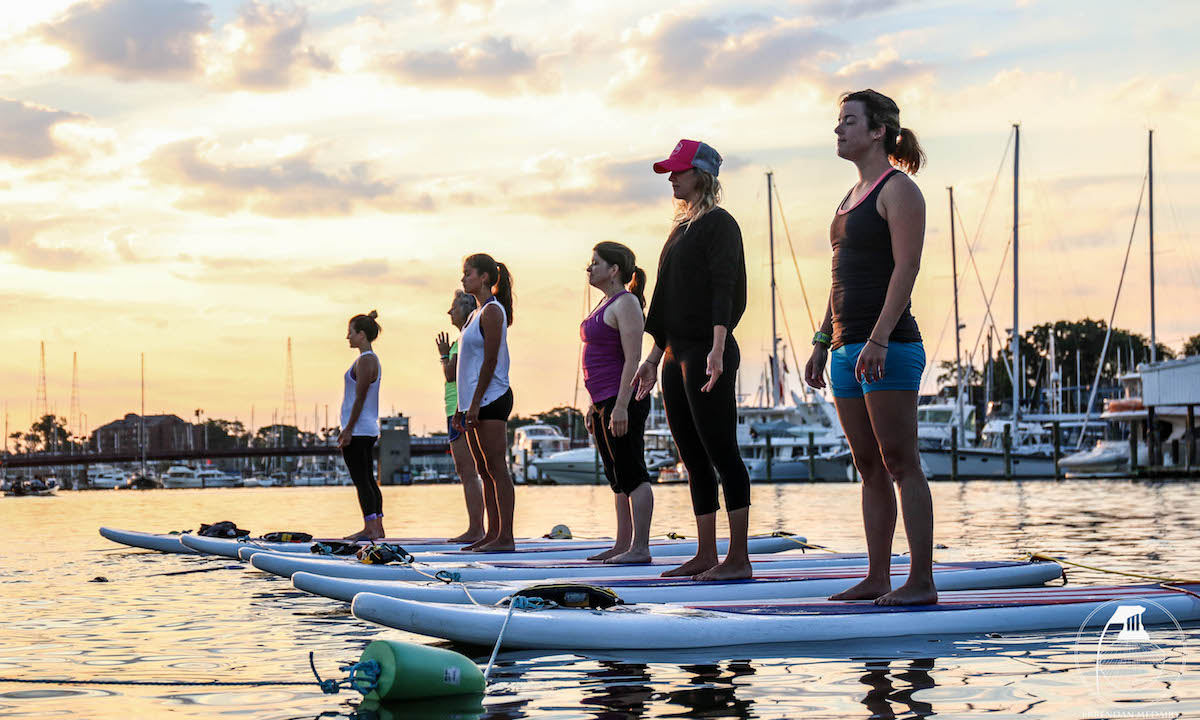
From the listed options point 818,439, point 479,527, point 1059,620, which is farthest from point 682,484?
point 1059,620

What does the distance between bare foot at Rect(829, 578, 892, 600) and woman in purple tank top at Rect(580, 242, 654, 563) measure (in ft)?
6.59

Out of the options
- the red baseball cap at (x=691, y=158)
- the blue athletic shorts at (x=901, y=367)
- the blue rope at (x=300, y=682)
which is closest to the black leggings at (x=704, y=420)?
the red baseball cap at (x=691, y=158)

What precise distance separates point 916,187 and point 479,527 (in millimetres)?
5286

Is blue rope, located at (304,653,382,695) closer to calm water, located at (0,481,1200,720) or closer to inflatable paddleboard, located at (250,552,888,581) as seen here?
calm water, located at (0,481,1200,720)

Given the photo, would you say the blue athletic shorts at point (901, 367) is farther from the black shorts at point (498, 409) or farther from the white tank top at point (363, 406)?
the white tank top at point (363, 406)

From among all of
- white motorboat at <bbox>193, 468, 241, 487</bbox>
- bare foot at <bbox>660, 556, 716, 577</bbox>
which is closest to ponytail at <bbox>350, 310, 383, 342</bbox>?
bare foot at <bbox>660, 556, 716, 577</bbox>

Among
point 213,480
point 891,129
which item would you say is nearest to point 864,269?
point 891,129

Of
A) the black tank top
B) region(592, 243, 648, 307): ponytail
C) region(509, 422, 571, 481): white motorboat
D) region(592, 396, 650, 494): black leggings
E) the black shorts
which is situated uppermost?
region(592, 243, 648, 307): ponytail

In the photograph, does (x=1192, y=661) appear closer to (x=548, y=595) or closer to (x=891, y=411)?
(x=891, y=411)

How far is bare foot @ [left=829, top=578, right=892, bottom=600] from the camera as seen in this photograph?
18.3 ft

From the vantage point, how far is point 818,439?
6656 centimetres

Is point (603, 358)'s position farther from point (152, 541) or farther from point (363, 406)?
point (152, 541)

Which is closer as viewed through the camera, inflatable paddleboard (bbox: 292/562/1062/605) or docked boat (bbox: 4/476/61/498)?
inflatable paddleboard (bbox: 292/562/1062/605)

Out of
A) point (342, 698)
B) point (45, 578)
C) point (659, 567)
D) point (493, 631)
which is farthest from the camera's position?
point (45, 578)
